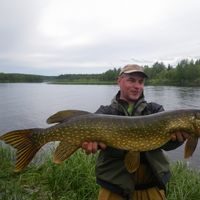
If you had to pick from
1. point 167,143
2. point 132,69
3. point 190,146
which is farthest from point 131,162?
point 132,69

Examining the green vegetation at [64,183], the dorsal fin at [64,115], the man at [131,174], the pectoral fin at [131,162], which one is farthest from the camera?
the green vegetation at [64,183]

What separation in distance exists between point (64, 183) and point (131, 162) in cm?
233

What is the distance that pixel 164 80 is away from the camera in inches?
2542

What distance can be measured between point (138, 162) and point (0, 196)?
2052mm

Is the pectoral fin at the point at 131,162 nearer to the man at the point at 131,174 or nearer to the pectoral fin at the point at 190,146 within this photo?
the man at the point at 131,174

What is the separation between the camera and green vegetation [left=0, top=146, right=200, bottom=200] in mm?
4203

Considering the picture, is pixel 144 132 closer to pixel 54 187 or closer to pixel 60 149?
pixel 60 149

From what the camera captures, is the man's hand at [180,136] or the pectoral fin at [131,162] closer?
the pectoral fin at [131,162]

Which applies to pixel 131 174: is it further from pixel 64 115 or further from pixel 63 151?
pixel 64 115

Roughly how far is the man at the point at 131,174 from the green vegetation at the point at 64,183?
4.83 feet

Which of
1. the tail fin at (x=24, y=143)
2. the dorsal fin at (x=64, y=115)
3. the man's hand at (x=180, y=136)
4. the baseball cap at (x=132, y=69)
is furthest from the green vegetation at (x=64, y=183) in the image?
the baseball cap at (x=132, y=69)

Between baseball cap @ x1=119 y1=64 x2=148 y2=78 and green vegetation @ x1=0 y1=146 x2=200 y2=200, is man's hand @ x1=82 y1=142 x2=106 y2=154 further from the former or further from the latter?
green vegetation @ x1=0 y1=146 x2=200 y2=200

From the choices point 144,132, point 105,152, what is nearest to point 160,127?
point 144,132

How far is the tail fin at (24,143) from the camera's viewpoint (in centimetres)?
274
